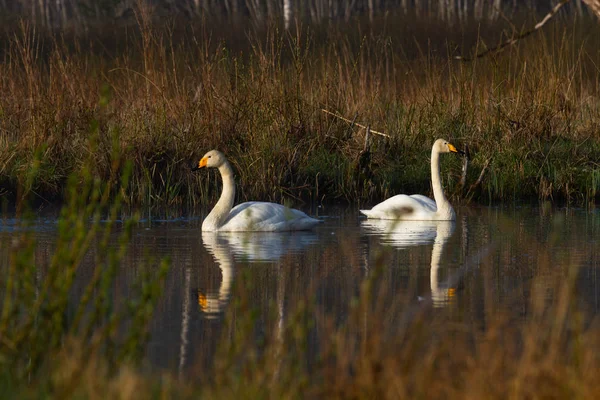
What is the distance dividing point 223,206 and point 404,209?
1801 mm

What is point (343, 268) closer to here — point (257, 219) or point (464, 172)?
point (257, 219)

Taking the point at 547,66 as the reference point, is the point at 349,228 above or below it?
below

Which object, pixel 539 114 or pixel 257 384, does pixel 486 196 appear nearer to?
pixel 539 114

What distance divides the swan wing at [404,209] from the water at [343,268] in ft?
0.40

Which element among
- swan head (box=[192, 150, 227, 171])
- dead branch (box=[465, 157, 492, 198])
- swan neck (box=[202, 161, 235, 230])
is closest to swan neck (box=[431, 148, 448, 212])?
dead branch (box=[465, 157, 492, 198])

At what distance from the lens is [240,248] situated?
32.0ft

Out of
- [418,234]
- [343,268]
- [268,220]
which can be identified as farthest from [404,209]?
[343,268]

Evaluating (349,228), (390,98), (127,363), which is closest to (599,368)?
(127,363)

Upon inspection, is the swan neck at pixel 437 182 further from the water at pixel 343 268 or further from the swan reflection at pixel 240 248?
the swan reflection at pixel 240 248

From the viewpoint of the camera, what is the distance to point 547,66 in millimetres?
13656

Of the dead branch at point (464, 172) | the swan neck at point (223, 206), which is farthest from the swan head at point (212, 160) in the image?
the dead branch at point (464, 172)

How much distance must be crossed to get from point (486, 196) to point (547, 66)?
5.56ft

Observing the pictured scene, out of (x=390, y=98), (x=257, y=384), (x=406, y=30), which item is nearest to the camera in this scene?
(x=257, y=384)

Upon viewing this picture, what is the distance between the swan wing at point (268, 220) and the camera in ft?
34.8
